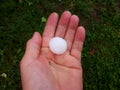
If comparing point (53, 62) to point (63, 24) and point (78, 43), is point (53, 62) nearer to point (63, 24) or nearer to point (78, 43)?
point (78, 43)

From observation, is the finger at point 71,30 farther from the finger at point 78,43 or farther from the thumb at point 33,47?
the thumb at point 33,47

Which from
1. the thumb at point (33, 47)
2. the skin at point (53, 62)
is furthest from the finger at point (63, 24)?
the thumb at point (33, 47)

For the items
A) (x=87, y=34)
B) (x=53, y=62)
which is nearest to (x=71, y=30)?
(x=53, y=62)

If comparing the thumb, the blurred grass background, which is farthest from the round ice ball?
the blurred grass background

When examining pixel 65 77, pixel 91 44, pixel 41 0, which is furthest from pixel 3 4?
pixel 65 77

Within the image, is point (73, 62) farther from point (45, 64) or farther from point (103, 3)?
point (103, 3)

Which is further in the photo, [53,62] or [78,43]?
[78,43]

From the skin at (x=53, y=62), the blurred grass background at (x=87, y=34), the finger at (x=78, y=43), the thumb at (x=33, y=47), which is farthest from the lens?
the blurred grass background at (x=87, y=34)
